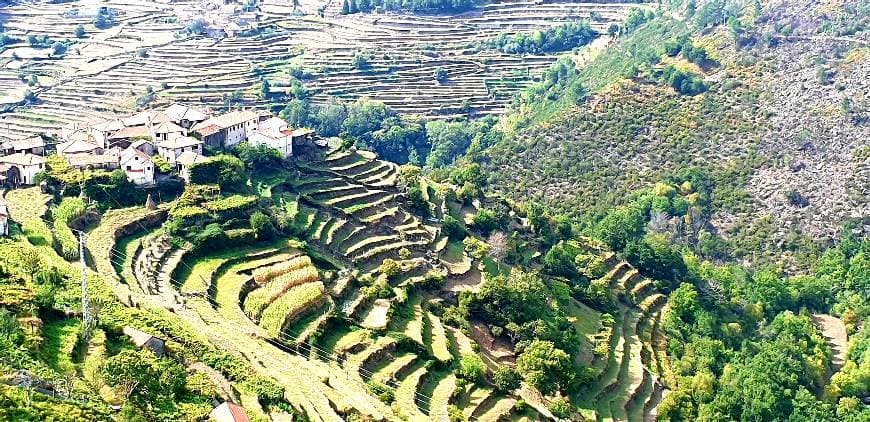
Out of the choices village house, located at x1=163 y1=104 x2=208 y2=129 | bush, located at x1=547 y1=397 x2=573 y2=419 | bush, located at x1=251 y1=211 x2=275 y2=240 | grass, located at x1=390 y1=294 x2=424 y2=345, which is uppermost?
village house, located at x1=163 y1=104 x2=208 y2=129

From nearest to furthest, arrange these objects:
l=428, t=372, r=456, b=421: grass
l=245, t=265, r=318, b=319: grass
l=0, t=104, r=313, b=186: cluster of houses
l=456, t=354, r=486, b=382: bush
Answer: l=428, t=372, r=456, b=421: grass, l=245, t=265, r=318, b=319: grass, l=456, t=354, r=486, b=382: bush, l=0, t=104, r=313, b=186: cluster of houses

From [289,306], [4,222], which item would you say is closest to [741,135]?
[289,306]

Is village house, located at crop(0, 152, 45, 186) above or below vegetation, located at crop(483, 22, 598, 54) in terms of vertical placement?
above

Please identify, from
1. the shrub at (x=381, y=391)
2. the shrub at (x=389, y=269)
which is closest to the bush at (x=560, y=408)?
the shrub at (x=381, y=391)

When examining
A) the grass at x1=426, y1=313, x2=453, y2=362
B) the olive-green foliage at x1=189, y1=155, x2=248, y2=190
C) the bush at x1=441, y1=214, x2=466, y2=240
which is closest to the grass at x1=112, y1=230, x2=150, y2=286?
the olive-green foliage at x1=189, y1=155, x2=248, y2=190

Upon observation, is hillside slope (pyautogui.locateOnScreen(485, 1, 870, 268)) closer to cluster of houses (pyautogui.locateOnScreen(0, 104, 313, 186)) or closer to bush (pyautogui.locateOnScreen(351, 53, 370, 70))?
bush (pyautogui.locateOnScreen(351, 53, 370, 70))

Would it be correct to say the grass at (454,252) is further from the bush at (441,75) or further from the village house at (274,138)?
the bush at (441,75)

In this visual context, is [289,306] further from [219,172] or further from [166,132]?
[166,132]

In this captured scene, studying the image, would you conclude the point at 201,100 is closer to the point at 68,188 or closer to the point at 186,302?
the point at 68,188

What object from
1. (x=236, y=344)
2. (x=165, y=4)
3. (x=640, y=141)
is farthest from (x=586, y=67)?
(x=236, y=344)
